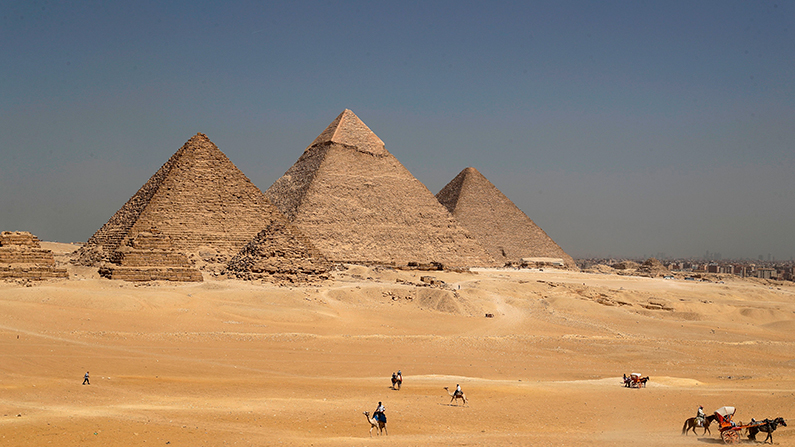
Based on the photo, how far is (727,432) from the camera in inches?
279

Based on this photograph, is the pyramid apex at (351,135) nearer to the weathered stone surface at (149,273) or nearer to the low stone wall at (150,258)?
the low stone wall at (150,258)

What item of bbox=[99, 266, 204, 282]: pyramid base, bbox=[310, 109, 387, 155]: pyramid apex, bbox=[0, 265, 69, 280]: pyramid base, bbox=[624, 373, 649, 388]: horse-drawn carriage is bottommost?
bbox=[624, 373, 649, 388]: horse-drawn carriage

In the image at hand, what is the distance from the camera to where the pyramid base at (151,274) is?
20.6 m

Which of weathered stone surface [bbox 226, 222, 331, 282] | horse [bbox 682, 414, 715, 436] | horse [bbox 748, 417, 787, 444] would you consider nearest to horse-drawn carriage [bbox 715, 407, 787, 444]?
horse [bbox 748, 417, 787, 444]

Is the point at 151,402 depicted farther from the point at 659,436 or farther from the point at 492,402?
the point at 659,436

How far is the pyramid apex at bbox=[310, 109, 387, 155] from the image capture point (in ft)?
160

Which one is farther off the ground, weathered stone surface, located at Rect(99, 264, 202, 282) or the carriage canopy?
weathered stone surface, located at Rect(99, 264, 202, 282)

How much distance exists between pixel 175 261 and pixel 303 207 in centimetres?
2137

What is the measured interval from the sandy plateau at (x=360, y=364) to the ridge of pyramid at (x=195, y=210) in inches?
203

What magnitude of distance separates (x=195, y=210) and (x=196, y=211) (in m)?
0.07

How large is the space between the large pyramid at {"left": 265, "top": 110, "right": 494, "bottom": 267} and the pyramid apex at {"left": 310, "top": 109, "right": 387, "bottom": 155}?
0.04 m

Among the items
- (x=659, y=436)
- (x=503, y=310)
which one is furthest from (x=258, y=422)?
(x=503, y=310)

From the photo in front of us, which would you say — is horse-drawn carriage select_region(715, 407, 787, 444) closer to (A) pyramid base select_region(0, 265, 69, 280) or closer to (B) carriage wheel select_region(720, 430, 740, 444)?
(B) carriage wheel select_region(720, 430, 740, 444)

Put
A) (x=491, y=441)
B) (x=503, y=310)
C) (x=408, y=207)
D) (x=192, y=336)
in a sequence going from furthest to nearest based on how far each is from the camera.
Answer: (x=408, y=207) < (x=503, y=310) < (x=192, y=336) < (x=491, y=441)
